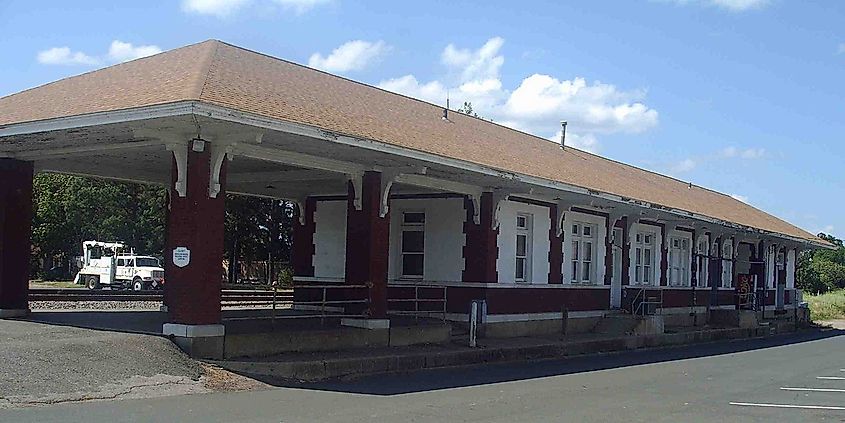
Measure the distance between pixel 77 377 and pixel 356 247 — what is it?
772 centimetres

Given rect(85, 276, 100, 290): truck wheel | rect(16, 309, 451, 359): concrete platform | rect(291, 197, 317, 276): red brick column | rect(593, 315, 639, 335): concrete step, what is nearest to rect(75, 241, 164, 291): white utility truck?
rect(85, 276, 100, 290): truck wheel

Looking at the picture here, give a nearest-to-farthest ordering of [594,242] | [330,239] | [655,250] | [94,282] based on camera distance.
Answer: [330,239] → [594,242] → [655,250] → [94,282]

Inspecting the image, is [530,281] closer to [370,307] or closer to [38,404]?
[370,307]

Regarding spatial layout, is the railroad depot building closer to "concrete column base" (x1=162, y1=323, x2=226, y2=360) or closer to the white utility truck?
"concrete column base" (x1=162, y1=323, x2=226, y2=360)

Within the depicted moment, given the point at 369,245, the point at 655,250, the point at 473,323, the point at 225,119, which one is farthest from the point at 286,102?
the point at 655,250

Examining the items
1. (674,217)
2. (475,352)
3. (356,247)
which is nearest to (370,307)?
(356,247)

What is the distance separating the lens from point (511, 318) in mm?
24797

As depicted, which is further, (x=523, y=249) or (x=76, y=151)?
(x=523, y=249)

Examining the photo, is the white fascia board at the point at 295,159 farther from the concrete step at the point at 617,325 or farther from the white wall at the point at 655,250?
the white wall at the point at 655,250

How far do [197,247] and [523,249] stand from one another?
12130 mm

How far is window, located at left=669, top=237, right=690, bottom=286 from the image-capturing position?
3512 centimetres

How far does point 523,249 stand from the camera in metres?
25.8

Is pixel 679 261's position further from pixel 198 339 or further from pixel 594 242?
pixel 198 339

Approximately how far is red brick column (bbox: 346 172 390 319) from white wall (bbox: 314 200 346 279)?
20.0 feet
